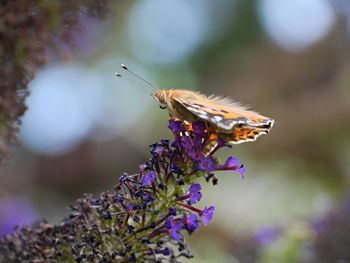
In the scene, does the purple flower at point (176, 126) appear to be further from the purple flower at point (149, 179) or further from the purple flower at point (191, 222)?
the purple flower at point (191, 222)

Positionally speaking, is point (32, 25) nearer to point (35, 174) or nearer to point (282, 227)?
point (282, 227)

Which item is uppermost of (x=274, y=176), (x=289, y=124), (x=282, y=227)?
(x=289, y=124)

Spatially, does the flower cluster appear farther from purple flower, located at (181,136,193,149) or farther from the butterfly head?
the butterfly head

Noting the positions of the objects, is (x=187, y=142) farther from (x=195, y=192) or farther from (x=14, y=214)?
(x=14, y=214)

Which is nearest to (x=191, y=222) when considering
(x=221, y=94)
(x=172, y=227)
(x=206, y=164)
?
(x=172, y=227)

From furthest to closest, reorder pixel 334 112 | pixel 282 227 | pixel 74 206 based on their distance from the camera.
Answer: pixel 334 112 < pixel 282 227 < pixel 74 206

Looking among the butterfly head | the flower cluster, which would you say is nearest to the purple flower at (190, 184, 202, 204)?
the flower cluster

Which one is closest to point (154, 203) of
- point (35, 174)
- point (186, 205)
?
point (186, 205)

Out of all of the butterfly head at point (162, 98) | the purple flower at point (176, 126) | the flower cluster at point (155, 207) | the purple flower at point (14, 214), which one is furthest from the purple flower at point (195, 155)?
the purple flower at point (14, 214)
